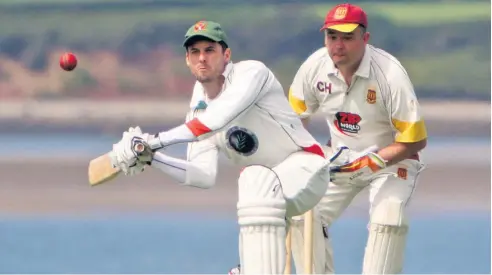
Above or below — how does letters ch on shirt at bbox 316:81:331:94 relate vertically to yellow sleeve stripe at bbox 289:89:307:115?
above

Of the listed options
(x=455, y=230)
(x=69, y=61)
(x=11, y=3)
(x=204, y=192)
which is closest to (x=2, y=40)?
(x=11, y=3)

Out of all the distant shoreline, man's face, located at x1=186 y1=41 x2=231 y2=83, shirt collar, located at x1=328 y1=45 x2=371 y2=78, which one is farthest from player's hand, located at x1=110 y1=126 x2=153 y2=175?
the distant shoreline

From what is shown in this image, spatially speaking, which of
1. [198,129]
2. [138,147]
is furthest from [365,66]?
[138,147]

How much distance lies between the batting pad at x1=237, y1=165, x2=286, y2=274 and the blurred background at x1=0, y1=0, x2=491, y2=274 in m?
3.49

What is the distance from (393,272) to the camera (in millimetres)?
5379

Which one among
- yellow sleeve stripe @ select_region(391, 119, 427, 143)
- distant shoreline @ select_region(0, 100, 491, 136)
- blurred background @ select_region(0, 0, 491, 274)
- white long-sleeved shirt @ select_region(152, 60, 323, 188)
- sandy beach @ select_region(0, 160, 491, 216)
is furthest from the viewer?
distant shoreline @ select_region(0, 100, 491, 136)

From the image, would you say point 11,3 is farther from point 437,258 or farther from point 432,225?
point 437,258

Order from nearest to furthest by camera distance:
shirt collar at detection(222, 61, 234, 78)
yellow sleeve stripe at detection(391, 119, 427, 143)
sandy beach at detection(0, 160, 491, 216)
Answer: shirt collar at detection(222, 61, 234, 78) < yellow sleeve stripe at detection(391, 119, 427, 143) < sandy beach at detection(0, 160, 491, 216)

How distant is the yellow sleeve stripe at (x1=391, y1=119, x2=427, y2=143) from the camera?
5285mm

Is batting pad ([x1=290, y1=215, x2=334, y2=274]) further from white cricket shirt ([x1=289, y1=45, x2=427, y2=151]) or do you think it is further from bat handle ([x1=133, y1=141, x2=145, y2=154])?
bat handle ([x1=133, y1=141, x2=145, y2=154])

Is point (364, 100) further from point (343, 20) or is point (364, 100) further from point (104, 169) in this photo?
point (104, 169)

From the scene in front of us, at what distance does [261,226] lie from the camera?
14.8 ft

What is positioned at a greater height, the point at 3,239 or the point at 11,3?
the point at 11,3

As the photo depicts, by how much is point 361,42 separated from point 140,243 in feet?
9.67
